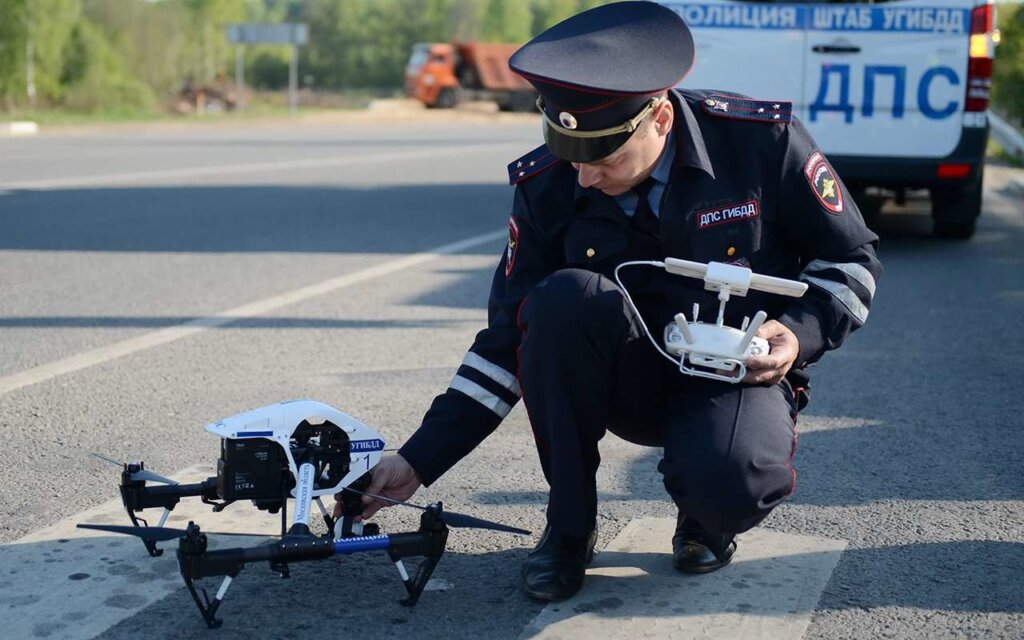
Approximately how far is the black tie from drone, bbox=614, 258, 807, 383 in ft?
0.90

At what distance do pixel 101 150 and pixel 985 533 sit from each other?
53.0ft

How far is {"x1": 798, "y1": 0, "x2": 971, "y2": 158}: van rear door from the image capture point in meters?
8.63

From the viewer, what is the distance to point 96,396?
15.8 feet

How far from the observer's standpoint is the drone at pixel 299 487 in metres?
2.77

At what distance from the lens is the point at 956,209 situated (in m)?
9.48

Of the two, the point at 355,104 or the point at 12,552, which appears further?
the point at 355,104

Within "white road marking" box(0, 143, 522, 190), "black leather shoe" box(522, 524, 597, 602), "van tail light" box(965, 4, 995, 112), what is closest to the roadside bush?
"white road marking" box(0, 143, 522, 190)

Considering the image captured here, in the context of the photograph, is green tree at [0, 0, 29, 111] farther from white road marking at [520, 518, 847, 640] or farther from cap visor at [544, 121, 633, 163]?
cap visor at [544, 121, 633, 163]

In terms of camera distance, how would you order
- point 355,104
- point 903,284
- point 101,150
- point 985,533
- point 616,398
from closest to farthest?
point 616,398 → point 985,533 → point 903,284 → point 101,150 → point 355,104

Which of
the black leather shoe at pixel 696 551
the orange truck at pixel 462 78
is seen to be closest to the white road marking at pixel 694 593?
the black leather shoe at pixel 696 551

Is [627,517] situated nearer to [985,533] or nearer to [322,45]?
[985,533]

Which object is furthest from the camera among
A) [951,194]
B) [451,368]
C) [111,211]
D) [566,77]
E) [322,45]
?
[322,45]

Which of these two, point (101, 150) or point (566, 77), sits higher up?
point (566, 77)

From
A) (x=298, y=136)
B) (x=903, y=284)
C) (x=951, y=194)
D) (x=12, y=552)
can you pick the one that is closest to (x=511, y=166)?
(x=12, y=552)
